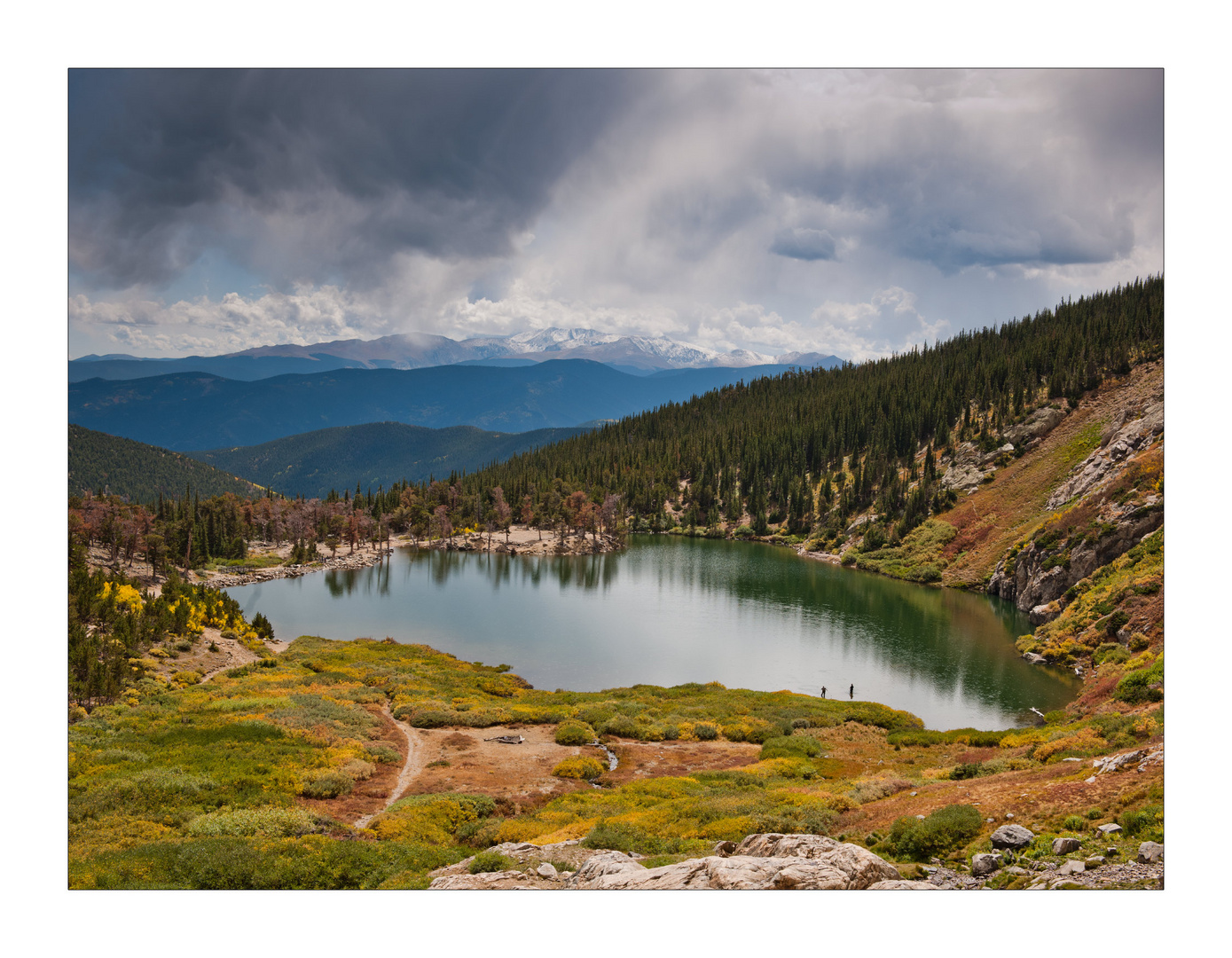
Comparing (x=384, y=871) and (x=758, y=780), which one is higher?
(x=384, y=871)

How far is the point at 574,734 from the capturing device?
30.8 metres

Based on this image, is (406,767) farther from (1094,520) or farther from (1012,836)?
(1094,520)

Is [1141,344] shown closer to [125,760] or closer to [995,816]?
[995,816]

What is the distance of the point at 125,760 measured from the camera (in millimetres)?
19859

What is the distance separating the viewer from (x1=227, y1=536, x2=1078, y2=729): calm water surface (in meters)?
44.9

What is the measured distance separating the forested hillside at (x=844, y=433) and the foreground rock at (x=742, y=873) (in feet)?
310

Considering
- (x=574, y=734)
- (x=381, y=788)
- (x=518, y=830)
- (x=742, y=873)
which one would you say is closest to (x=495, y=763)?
(x=381, y=788)

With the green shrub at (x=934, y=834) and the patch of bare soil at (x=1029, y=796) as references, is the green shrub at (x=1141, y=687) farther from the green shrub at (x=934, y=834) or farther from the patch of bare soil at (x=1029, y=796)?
the green shrub at (x=934, y=834)

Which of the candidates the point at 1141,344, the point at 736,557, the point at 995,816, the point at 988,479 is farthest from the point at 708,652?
the point at 1141,344

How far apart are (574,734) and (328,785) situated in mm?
12914

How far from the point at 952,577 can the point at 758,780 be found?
220ft

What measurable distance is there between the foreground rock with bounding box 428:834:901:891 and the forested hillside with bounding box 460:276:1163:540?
94.6 metres

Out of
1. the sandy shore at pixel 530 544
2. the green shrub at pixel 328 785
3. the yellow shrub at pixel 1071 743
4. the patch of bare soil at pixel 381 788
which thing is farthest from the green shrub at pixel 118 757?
the sandy shore at pixel 530 544

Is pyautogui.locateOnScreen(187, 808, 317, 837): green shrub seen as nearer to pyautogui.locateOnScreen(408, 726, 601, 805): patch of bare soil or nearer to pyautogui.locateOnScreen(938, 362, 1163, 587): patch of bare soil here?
pyautogui.locateOnScreen(408, 726, 601, 805): patch of bare soil
